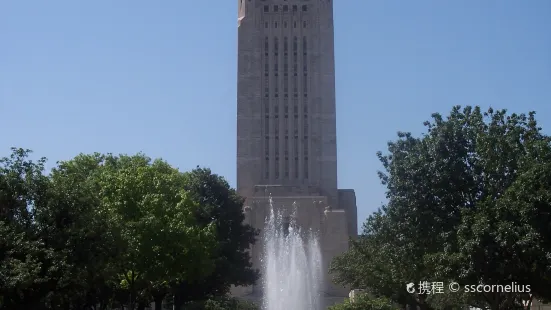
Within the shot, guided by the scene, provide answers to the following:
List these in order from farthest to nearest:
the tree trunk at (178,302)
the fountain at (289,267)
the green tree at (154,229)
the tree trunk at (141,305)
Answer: the fountain at (289,267), the tree trunk at (178,302), the tree trunk at (141,305), the green tree at (154,229)

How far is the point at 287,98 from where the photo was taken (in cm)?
8306

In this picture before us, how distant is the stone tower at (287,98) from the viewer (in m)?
82.2

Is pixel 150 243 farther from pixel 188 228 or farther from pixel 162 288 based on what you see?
pixel 162 288

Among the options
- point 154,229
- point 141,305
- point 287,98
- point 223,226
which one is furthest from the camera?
point 287,98

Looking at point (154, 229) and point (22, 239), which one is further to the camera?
point (154, 229)

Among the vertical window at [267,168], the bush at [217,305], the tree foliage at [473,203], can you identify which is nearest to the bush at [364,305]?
Answer: the tree foliage at [473,203]

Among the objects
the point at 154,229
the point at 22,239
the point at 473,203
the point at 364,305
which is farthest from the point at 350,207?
the point at 22,239

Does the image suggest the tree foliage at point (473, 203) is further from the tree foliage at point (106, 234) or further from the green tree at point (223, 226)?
the green tree at point (223, 226)

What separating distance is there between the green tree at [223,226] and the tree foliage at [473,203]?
2151 centimetres

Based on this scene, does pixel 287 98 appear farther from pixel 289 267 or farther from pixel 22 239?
pixel 22 239

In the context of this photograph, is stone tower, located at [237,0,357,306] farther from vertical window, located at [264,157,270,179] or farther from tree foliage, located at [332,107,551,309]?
tree foliage, located at [332,107,551,309]

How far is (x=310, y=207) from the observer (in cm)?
7769

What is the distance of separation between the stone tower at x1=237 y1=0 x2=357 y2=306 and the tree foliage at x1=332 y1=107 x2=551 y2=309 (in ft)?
171

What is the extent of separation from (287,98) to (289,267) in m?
28.0
